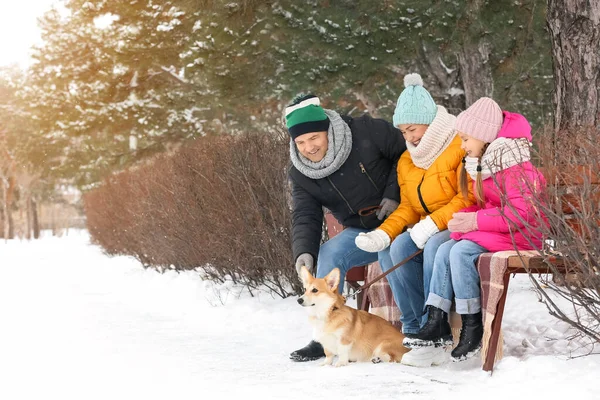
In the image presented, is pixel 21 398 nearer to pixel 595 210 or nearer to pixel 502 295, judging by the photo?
pixel 502 295

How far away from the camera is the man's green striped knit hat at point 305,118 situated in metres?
5.15

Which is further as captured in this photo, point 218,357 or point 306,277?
point 218,357

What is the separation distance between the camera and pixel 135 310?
8.64m

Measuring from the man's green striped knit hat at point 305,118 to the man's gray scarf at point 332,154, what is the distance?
7 centimetres

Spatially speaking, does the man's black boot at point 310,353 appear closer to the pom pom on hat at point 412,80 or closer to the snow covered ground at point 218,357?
the snow covered ground at point 218,357

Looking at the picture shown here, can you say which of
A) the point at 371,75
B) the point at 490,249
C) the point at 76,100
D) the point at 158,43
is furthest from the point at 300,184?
the point at 76,100

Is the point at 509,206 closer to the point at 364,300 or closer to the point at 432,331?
the point at 432,331

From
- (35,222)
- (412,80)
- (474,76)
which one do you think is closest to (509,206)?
(412,80)

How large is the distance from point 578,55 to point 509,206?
3.98m

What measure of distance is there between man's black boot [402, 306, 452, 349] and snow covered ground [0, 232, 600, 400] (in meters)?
0.17

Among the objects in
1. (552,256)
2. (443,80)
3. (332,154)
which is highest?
(443,80)

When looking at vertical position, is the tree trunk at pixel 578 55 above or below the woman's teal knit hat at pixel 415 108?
above

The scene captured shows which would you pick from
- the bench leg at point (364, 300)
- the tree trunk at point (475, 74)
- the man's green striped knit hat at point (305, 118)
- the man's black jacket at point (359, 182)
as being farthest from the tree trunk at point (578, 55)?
the tree trunk at point (475, 74)

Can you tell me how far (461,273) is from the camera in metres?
4.29
